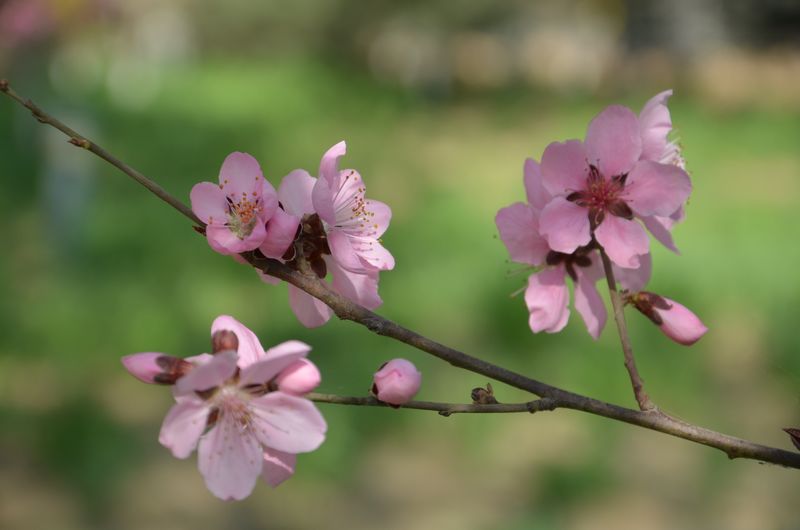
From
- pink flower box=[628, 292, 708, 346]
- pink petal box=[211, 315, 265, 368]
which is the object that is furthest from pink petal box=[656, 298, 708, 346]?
pink petal box=[211, 315, 265, 368]

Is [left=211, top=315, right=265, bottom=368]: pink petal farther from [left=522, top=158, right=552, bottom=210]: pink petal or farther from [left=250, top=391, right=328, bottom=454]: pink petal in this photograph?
[left=522, top=158, right=552, bottom=210]: pink petal

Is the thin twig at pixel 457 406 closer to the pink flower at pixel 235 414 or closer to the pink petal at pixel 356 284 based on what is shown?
the pink flower at pixel 235 414

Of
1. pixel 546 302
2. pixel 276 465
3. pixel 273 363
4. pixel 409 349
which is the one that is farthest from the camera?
pixel 409 349

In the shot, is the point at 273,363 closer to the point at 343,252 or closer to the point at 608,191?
the point at 343,252

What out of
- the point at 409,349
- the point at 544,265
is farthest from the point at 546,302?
the point at 409,349

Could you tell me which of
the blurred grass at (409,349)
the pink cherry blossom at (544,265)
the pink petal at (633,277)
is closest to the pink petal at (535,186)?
the pink cherry blossom at (544,265)
